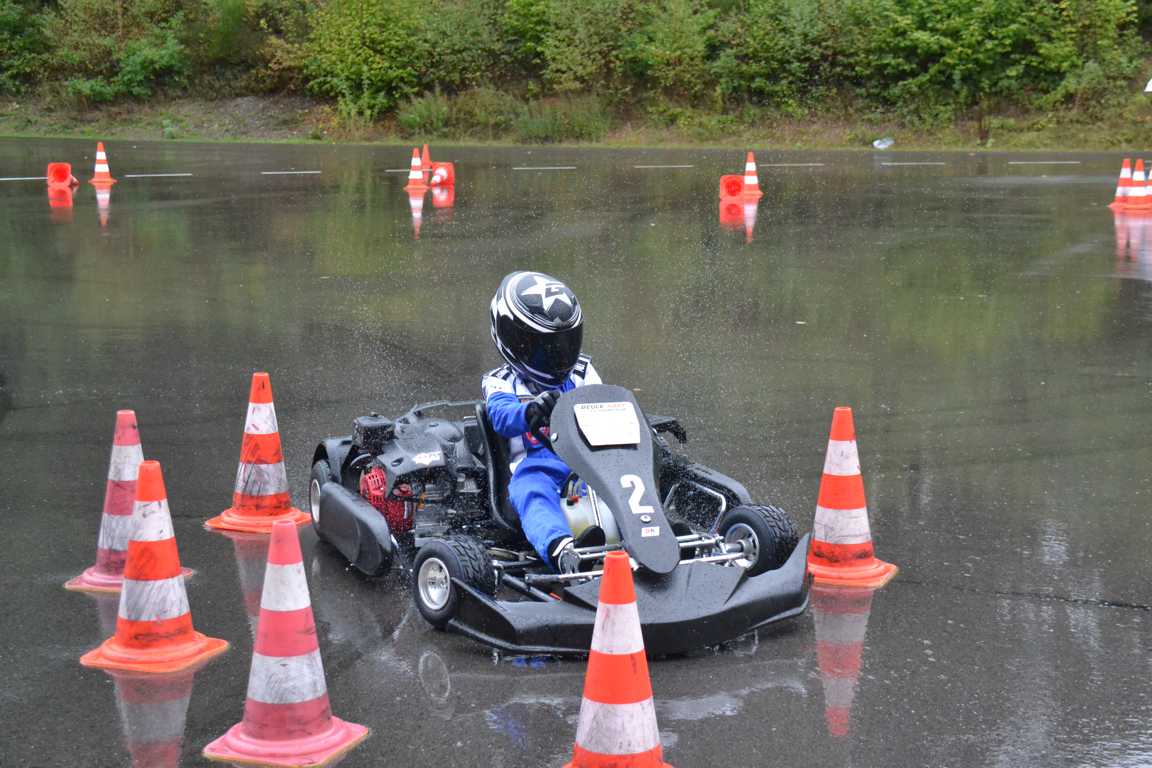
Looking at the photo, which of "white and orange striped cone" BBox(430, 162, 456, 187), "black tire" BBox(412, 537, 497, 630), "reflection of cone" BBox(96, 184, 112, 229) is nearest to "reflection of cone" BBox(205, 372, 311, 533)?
"black tire" BBox(412, 537, 497, 630)

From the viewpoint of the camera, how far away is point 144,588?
5.30 metres

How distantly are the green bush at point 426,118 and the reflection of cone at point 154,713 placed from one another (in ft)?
108

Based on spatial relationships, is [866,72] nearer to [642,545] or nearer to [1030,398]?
[1030,398]

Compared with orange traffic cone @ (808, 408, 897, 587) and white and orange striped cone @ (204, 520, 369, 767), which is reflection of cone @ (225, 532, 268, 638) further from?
orange traffic cone @ (808, 408, 897, 587)

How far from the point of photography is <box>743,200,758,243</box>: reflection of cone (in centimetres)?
1781

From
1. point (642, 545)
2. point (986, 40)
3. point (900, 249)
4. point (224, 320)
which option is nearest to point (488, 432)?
point (642, 545)

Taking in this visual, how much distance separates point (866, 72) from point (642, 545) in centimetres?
3264

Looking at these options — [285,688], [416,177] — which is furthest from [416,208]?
[285,688]

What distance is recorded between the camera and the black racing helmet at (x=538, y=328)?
6281 millimetres

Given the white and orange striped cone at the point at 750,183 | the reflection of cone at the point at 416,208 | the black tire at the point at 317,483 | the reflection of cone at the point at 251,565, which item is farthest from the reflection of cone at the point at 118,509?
the white and orange striped cone at the point at 750,183

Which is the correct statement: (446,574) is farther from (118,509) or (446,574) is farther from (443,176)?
(443,176)

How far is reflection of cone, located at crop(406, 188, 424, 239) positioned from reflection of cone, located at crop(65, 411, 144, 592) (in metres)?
11.8

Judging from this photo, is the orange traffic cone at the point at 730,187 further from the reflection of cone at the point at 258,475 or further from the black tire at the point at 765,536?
the black tire at the point at 765,536

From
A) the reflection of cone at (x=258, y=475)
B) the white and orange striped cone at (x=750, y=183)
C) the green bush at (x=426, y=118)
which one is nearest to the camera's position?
the reflection of cone at (x=258, y=475)
